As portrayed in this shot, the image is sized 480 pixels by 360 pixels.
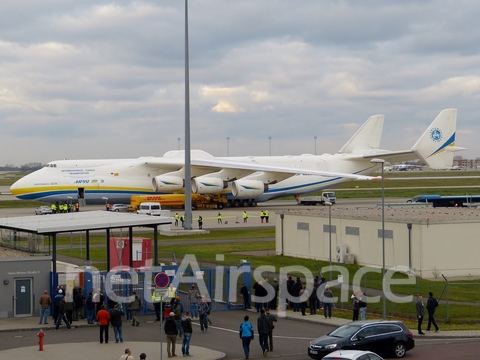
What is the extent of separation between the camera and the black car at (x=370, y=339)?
17781mm

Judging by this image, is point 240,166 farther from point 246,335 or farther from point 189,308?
point 246,335

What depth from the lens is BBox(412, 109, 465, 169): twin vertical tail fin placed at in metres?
73.4

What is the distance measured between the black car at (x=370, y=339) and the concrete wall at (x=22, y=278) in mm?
9738

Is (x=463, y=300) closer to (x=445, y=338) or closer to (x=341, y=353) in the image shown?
(x=445, y=338)

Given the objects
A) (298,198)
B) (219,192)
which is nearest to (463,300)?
(219,192)

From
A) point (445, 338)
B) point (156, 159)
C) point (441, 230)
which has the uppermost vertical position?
point (156, 159)

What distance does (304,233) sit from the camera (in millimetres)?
37875

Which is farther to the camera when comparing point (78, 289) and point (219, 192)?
point (219, 192)

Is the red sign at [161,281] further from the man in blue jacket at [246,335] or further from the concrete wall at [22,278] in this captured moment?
the concrete wall at [22,278]

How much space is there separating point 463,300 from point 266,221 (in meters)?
32.0

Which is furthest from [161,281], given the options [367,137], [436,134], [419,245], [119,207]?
[367,137]

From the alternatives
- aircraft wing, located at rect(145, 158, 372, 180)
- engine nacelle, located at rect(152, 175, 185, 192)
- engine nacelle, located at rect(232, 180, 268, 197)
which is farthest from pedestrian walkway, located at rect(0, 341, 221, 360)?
engine nacelle, located at rect(232, 180, 268, 197)

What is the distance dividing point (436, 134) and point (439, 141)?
0.71 m

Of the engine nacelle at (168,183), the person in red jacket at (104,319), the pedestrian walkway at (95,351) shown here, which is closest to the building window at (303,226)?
the pedestrian walkway at (95,351)
